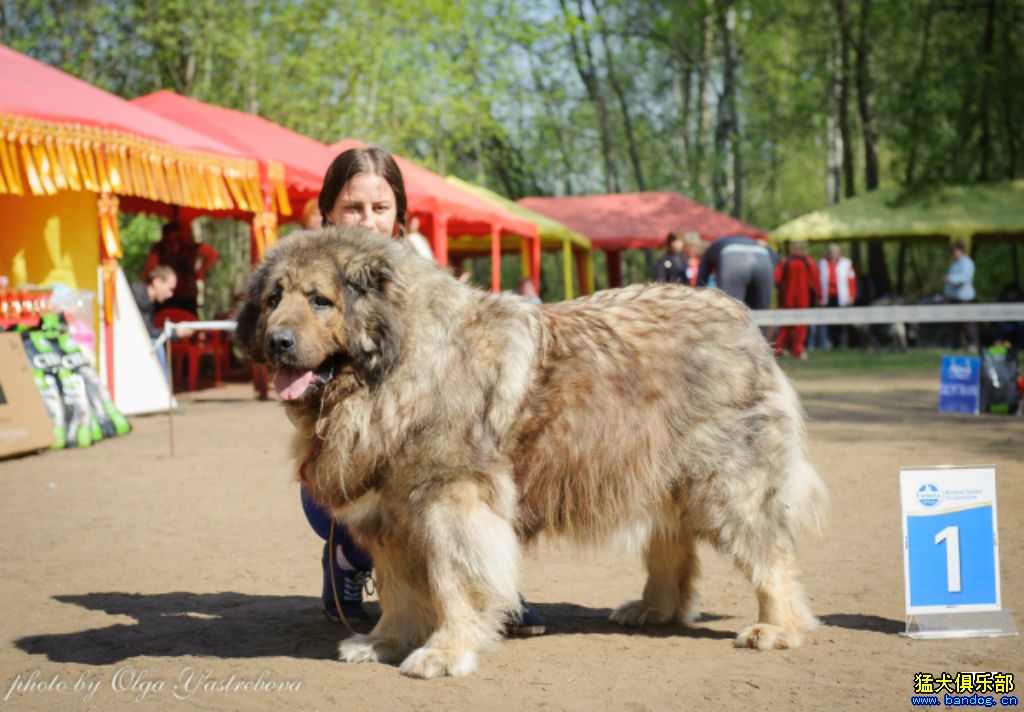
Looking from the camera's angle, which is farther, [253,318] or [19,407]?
[19,407]

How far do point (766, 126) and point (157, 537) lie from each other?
3589 cm

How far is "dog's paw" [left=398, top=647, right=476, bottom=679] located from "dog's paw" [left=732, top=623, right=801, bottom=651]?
1059 mm

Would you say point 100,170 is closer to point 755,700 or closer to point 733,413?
point 733,413

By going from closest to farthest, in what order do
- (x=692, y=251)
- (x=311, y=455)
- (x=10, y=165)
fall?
(x=311, y=455) < (x=10, y=165) < (x=692, y=251)

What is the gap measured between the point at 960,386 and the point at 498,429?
985cm

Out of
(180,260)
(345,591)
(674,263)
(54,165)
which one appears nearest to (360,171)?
(345,591)

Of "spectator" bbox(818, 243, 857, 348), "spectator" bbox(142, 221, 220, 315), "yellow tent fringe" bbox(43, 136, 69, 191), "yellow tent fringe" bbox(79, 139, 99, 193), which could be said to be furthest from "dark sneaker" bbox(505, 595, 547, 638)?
"spectator" bbox(818, 243, 857, 348)

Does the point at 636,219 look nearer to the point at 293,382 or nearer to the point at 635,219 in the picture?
the point at 635,219

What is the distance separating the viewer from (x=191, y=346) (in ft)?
54.2

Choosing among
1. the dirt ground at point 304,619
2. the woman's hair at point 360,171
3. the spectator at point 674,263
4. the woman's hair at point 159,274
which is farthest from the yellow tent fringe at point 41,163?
the spectator at point 674,263

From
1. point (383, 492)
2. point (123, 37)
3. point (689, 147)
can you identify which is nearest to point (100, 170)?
point (383, 492)

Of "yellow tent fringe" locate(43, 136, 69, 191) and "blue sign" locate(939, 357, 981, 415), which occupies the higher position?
"yellow tent fringe" locate(43, 136, 69, 191)

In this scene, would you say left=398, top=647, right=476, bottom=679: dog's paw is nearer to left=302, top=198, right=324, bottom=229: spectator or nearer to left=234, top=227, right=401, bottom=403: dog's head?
left=234, top=227, right=401, bottom=403: dog's head

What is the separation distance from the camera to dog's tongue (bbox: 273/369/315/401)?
12.0ft
